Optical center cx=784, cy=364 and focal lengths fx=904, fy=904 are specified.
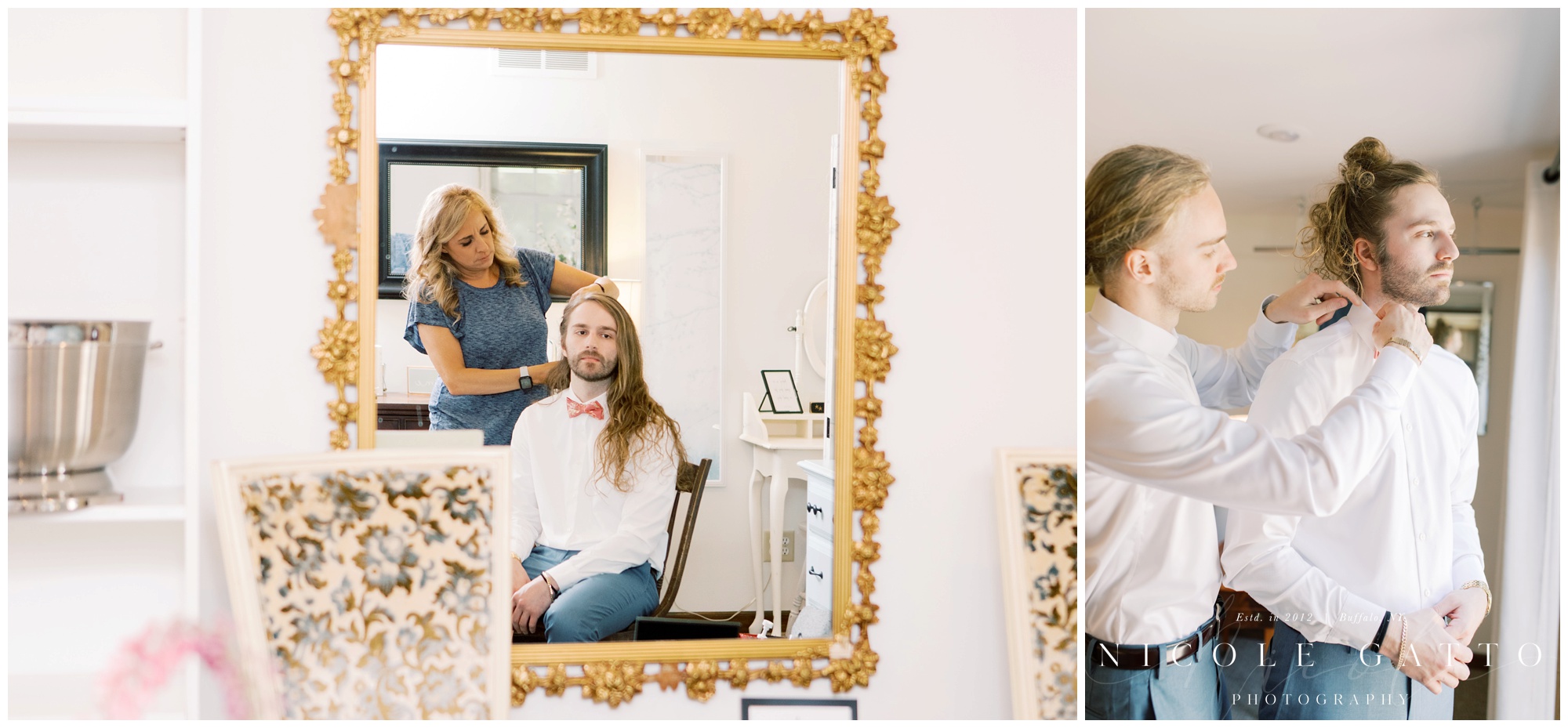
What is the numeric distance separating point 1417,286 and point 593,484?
1.17 metres

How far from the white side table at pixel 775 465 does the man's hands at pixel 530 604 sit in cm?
34

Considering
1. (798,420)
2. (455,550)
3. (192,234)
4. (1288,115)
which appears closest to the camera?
(1288,115)

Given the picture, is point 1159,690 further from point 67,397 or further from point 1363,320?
point 67,397

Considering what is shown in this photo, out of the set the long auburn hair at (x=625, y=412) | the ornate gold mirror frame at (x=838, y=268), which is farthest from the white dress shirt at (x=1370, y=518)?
the long auburn hair at (x=625, y=412)

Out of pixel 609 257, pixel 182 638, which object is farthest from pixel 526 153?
pixel 182 638

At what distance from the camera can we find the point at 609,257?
1.44 m

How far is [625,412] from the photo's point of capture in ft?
4.79

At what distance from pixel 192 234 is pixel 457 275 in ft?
1.16

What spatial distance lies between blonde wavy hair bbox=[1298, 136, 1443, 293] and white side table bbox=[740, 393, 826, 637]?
75cm

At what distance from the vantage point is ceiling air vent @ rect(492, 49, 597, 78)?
4.71ft

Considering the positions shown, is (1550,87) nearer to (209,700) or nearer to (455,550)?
(455,550)

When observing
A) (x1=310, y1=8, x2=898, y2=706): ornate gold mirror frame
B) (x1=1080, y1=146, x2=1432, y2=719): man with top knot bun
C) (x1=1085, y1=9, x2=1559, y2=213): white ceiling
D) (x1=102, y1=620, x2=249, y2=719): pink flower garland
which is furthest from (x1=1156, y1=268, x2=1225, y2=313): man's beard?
(x1=102, y1=620, x2=249, y2=719): pink flower garland

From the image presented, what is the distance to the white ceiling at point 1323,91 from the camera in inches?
42.6

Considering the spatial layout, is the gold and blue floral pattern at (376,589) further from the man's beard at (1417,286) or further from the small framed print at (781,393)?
the man's beard at (1417,286)
